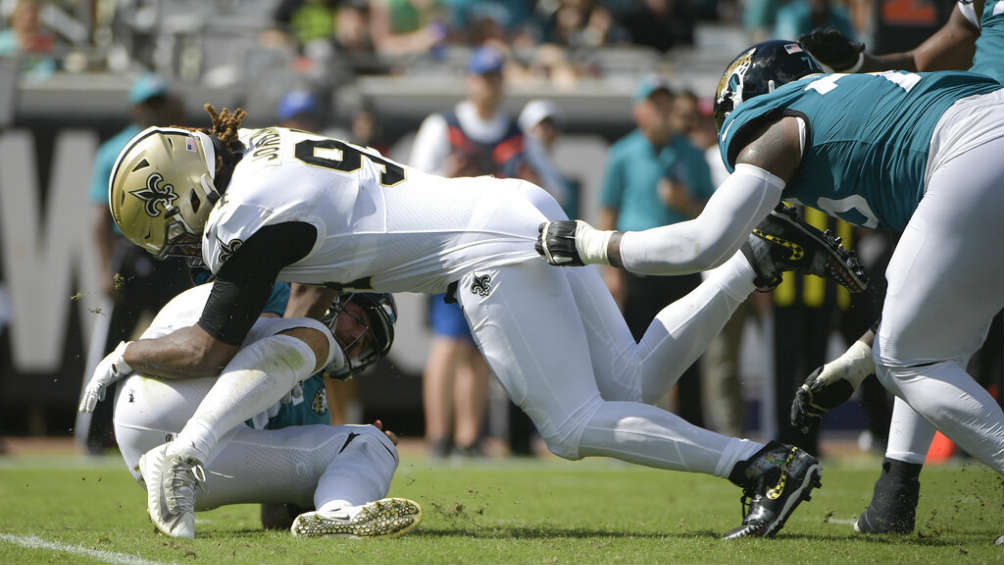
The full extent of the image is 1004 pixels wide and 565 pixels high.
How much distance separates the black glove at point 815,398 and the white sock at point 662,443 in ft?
1.05

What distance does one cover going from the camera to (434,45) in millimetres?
10531

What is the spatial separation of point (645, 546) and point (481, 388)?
4.02m

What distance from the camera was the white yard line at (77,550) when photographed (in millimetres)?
3508

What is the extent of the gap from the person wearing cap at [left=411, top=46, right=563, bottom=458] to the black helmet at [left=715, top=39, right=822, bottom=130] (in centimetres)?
354

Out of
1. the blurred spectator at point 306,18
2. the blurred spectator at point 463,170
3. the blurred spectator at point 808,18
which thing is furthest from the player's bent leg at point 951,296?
the blurred spectator at point 306,18

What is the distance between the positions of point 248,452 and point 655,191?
4281mm

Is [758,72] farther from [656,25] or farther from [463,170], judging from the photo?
[656,25]

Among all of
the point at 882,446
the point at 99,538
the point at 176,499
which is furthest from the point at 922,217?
the point at 882,446

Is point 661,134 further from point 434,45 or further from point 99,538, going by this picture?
point 99,538

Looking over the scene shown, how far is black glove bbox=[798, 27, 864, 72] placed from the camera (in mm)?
4594

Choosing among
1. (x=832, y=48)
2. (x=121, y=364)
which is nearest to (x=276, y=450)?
(x=121, y=364)

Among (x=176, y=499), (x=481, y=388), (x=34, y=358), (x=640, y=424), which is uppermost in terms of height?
(x=640, y=424)

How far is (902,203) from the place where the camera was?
3.78 metres

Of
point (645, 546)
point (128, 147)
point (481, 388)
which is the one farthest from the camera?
point (481, 388)
